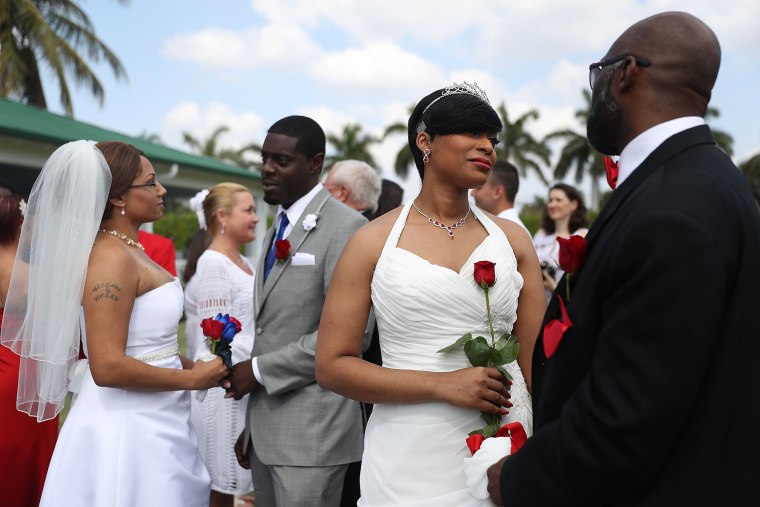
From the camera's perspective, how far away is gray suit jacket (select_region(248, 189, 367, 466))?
369cm

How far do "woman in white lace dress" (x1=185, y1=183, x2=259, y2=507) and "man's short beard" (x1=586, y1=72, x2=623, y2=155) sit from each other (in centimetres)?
377

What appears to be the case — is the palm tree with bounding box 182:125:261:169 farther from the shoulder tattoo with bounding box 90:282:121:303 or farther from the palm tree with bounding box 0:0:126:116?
the shoulder tattoo with bounding box 90:282:121:303

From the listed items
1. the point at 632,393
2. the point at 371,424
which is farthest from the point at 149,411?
the point at 632,393

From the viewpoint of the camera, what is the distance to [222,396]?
544 cm

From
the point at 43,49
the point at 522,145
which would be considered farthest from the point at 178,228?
the point at 522,145

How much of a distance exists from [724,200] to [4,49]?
24.9 m

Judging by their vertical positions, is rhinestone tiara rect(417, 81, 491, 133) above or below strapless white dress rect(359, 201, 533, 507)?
above

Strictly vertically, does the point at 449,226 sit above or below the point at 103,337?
above

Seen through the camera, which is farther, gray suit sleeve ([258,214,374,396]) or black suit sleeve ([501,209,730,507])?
gray suit sleeve ([258,214,374,396])

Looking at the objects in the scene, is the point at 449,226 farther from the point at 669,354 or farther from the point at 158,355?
the point at 158,355

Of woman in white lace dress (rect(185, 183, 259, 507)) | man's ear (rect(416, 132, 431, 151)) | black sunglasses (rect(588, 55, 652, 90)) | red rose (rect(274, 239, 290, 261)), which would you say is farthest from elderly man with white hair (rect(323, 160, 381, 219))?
black sunglasses (rect(588, 55, 652, 90))

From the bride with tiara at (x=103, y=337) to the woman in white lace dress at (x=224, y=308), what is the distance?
159 centimetres

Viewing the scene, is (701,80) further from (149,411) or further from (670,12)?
(149,411)

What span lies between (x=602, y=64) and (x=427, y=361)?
1320mm
